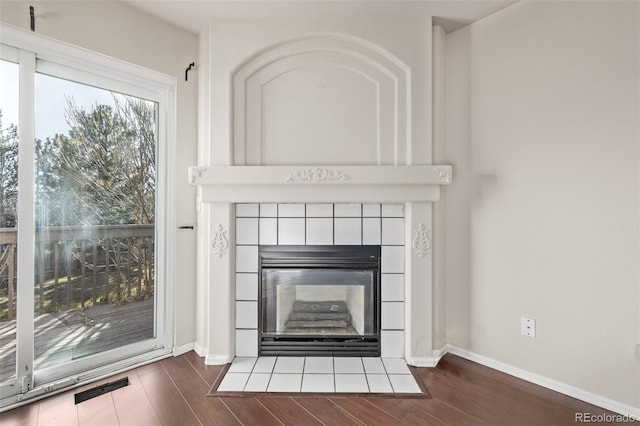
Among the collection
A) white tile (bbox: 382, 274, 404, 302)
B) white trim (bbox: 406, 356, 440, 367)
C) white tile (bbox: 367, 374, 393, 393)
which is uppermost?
white tile (bbox: 382, 274, 404, 302)

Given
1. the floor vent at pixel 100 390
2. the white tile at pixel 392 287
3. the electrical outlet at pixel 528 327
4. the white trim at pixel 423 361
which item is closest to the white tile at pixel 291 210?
the white tile at pixel 392 287

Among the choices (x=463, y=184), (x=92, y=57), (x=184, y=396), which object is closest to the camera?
(x=184, y=396)

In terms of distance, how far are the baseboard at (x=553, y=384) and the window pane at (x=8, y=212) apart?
260 centimetres

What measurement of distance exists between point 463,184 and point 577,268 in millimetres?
778

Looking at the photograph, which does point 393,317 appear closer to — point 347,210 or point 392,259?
point 392,259

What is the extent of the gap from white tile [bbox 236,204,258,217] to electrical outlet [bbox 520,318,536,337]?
183 cm

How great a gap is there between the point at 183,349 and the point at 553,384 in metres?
2.34

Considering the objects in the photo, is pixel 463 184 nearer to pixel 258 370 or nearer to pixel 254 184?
pixel 254 184

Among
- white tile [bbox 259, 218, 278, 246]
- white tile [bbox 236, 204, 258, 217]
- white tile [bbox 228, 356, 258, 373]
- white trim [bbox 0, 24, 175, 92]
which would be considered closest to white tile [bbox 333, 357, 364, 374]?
white tile [bbox 228, 356, 258, 373]

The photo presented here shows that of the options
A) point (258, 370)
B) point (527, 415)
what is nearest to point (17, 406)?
point (258, 370)

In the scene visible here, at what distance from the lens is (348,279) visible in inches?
84.4

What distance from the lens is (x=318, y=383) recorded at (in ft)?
5.79

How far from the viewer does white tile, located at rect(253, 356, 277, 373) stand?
1913mm

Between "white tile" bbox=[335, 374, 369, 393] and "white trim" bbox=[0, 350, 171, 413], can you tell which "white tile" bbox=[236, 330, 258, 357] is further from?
"white tile" bbox=[335, 374, 369, 393]
